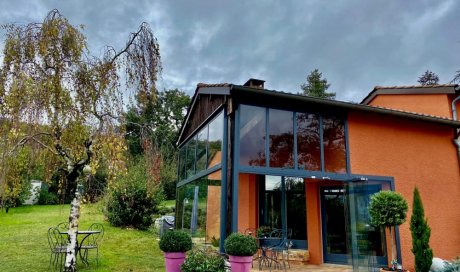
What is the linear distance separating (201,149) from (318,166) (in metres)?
3.75

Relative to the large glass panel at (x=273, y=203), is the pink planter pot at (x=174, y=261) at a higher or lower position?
lower

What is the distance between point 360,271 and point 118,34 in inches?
319

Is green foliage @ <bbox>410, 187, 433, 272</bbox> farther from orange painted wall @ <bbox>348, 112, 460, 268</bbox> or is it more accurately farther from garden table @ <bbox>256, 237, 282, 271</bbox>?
garden table @ <bbox>256, 237, 282, 271</bbox>

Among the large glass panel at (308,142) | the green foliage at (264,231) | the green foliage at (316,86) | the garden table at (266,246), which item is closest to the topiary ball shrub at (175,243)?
the garden table at (266,246)

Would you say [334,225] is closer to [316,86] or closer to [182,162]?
[182,162]

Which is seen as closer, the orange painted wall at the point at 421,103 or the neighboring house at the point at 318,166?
the neighboring house at the point at 318,166

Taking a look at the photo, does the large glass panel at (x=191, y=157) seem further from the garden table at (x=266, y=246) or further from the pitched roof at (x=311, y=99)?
the garden table at (x=266, y=246)

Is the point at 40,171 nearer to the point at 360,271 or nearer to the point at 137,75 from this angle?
the point at 137,75

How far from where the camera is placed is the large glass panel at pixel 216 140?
819cm

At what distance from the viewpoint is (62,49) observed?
20.4ft

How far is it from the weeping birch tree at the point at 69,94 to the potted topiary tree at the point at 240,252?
2865mm

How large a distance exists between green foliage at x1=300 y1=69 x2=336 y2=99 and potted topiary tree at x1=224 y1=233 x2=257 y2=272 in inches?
1227

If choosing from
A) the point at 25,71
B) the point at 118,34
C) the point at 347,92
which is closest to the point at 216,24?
the point at 118,34

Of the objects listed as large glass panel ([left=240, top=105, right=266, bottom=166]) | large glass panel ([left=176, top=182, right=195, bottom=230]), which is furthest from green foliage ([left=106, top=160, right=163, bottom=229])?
large glass panel ([left=240, top=105, right=266, bottom=166])
